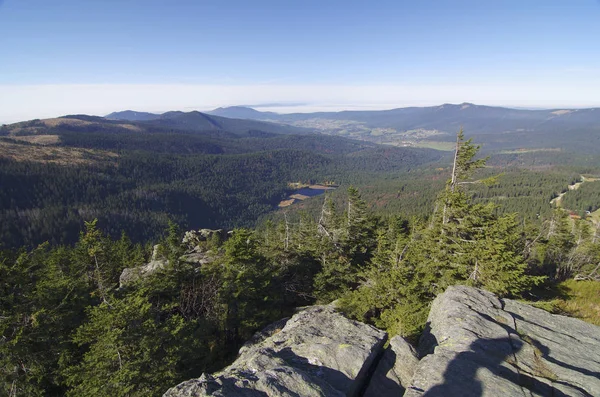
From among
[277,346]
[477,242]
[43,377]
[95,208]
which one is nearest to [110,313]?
[43,377]

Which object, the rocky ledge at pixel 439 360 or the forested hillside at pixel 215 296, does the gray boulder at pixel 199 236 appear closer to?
the forested hillside at pixel 215 296

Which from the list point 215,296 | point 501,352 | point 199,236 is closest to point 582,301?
point 501,352

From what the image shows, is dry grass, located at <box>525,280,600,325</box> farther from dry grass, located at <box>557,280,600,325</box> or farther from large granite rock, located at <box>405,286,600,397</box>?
large granite rock, located at <box>405,286,600,397</box>

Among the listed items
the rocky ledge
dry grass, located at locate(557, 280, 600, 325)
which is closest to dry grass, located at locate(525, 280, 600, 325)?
dry grass, located at locate(557, 280, 600, 325)

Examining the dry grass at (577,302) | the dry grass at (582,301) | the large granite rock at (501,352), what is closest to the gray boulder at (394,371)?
the large granite rock at (501,352)

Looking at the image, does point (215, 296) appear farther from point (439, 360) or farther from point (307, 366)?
point (439, 360)

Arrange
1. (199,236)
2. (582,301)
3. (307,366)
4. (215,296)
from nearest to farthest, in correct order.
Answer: (307,366)
(582,301)
(215,296)
(199,236)

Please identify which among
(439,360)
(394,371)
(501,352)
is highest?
(439,360)
